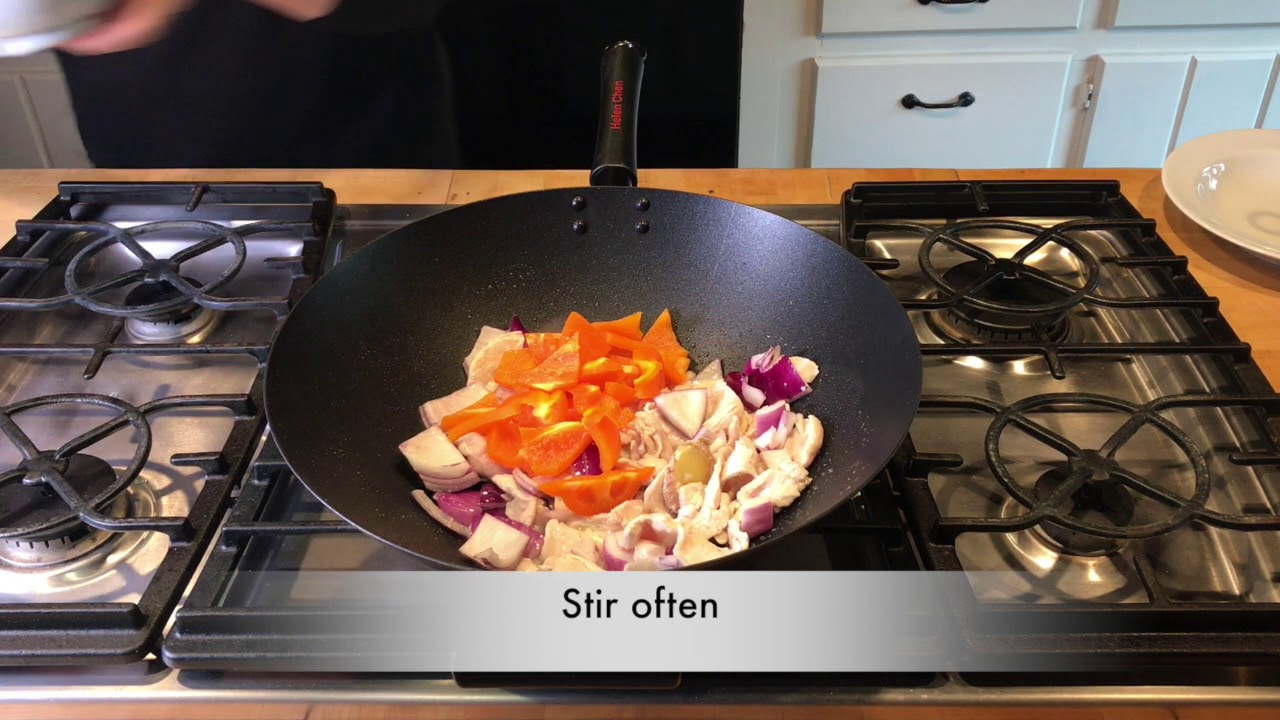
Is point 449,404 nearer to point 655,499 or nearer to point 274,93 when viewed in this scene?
point 655,499

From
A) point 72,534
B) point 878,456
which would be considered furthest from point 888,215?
point 72,534

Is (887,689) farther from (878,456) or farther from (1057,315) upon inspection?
(1057,315)

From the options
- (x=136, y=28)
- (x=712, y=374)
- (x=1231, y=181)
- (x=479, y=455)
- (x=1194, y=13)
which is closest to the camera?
(x=479, y=455)

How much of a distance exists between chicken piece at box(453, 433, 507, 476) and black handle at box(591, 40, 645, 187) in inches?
10.2

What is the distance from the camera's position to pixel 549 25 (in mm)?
1257

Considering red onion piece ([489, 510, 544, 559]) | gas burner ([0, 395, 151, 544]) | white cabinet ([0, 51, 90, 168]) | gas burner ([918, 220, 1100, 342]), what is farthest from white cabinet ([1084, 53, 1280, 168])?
white cabinet ([0, 51, 90, 168])

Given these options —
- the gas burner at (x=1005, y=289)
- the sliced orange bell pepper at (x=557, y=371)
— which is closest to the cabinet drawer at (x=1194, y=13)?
the gas burner at (x=1005, y=289)

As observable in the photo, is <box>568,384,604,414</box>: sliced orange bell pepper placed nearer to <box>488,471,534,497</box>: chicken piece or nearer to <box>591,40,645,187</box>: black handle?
<box>488,471,534,497</box>: chicken piece

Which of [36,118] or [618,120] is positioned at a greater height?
[618,120]

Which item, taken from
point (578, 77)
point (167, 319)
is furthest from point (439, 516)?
point (578, 77)

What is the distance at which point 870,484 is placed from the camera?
652 millimetres

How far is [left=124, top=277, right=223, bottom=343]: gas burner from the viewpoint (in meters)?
0.83

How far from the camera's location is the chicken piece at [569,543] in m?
0.62

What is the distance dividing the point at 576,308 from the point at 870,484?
0.33m
